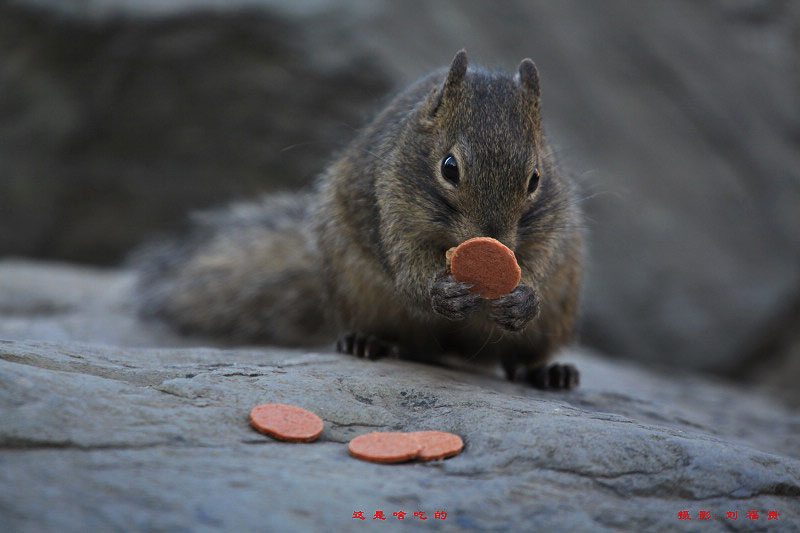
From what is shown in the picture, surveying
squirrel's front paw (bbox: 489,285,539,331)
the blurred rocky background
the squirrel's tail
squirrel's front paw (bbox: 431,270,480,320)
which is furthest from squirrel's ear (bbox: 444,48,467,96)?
the blurred rocky background

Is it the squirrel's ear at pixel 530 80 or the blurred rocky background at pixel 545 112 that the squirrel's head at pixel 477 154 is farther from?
the blurred rocky background at pixel 545 112

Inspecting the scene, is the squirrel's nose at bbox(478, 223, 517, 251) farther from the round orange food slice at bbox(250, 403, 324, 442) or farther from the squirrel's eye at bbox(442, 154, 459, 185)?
the round orange food slice at bbox(250, 403, 324, 442)

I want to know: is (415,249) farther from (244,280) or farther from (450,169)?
(244,280)

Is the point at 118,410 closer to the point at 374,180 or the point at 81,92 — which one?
A: the point at 374,180

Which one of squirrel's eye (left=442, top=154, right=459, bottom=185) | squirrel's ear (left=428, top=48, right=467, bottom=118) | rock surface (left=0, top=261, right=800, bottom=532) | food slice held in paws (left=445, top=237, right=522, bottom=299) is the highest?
squirrel's ear (left=428, top=48, right=467, bottom=118)

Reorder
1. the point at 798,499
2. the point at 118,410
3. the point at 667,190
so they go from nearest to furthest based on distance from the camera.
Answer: the point at 118,410 → the point at 798,499 → the point at 667,190

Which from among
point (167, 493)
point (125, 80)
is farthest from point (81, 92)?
point (167, 493)
